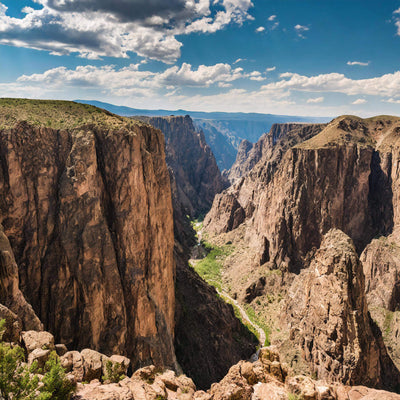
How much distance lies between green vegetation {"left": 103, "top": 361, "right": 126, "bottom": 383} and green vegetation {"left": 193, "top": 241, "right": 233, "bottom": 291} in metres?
63.4

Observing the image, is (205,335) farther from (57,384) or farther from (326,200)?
(326,200)

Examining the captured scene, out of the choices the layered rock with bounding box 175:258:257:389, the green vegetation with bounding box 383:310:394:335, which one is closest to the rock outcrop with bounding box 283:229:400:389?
the layered rock with bounding box 175:258:257:389

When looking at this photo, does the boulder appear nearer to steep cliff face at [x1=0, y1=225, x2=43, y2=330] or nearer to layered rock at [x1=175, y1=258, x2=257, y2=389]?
steep cliff face at [x1=0, y1=225, x2=43, y2=330]

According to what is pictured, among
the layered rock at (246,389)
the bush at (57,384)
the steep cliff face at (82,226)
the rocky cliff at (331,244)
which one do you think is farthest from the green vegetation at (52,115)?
the rocky cliff at (331,244)

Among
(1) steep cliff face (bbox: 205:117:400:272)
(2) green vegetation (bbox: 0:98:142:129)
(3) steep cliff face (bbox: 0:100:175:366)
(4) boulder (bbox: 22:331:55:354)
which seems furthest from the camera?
(1) steep cliff face (bbox: 205:117:400:272)

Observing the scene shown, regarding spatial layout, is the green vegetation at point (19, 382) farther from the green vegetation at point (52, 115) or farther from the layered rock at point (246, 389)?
the green vegetation at point (52, 115)

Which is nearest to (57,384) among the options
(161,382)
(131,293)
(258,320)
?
(161,382)

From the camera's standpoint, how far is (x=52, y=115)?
3225 cm

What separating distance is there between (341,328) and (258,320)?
3487cm

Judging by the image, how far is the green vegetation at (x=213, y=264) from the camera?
85188mm

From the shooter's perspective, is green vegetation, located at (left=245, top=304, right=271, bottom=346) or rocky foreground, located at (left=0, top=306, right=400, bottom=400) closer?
rocky foreground, located at (left=0, top=306, right=400, bottom=400)

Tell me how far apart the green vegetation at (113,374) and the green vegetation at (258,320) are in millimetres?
44498

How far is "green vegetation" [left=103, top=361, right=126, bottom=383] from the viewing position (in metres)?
18.1

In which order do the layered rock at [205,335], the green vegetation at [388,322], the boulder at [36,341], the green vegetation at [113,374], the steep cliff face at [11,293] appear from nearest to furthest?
the boulder at [36,341] < the green vegetation at [113,374] < the steep cliff face at [11,293] < the layered rock at [205,335] < the green vegetation at [388,322]
